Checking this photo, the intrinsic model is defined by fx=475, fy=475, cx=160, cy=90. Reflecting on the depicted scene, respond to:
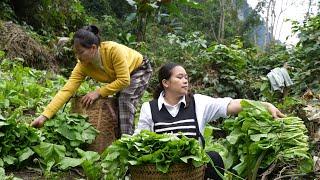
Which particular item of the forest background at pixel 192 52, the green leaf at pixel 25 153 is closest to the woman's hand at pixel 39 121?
the green leaf at pixel 25 153

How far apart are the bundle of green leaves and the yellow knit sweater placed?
63.4 inches

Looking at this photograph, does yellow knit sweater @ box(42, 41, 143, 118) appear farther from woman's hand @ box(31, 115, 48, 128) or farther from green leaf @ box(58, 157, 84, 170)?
green leaf @ box(58, 157, 84, 170)

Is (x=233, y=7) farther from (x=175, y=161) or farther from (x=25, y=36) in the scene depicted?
(x=175, y=161)

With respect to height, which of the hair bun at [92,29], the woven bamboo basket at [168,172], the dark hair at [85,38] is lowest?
the woven bamboo basket at [168,172]

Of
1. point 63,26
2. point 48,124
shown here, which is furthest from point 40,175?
point 63,26

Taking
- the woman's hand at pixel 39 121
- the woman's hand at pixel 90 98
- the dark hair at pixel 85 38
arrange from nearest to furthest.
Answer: the dark hair at pixel 85 38, the woman's hand at pixel 39 121, the woman's hand at pixel 90 98

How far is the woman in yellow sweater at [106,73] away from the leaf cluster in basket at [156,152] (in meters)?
1.54

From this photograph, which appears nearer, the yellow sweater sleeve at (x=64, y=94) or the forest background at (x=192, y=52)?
the yellow sweater sleeve at (x=64, y=94)

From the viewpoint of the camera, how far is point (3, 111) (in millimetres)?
Result: 4938

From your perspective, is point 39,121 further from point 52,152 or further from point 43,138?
point 52,152

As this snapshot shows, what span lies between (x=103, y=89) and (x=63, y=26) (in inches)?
296

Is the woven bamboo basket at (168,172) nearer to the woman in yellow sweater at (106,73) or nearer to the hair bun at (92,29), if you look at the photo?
the woman in yellow sweater at (106,73)

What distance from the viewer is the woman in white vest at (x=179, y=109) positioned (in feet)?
10.3

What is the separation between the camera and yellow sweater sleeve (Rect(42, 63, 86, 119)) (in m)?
4.11
